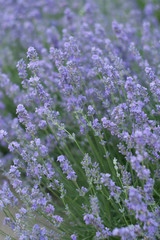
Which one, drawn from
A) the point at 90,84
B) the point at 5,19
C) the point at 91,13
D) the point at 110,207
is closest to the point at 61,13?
the point at 5,19

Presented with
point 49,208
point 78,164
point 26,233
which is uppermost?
point 78,164

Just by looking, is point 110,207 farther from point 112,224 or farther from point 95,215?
point 95,215

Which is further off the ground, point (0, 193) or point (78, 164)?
point (78, 164)

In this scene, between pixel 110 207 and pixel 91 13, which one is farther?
pixel 91 13

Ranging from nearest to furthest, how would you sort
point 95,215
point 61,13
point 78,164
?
point 95,215, point 78,164, point 61,13

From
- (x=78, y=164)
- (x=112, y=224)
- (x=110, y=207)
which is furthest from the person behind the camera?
(x=78, y=164)

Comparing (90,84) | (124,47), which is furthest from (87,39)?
(90,84)
